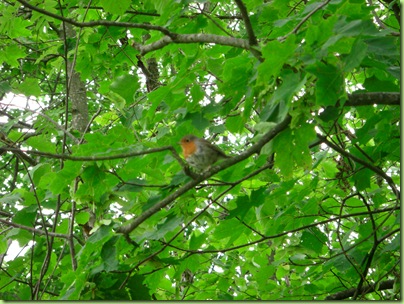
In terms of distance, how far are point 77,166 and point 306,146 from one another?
1134mm

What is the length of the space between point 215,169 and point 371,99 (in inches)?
30.0

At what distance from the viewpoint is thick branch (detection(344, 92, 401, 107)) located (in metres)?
2.53

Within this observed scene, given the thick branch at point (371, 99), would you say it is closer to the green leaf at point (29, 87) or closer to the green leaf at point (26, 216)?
the green leaf at point (26, 216)

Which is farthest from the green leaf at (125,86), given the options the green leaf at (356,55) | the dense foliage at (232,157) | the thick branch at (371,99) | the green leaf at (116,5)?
the green leaf at (356,55)

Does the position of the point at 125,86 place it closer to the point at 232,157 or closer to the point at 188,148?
the point at 188,148

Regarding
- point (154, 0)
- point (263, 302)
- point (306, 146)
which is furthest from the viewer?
point (263, 302)

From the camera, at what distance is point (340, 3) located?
2.74 m

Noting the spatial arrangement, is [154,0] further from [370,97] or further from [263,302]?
[263,302]

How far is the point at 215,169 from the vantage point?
2.63 meters

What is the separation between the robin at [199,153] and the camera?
375 cm

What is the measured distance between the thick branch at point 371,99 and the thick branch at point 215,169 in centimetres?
31

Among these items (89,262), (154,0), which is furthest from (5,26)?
(89,262)

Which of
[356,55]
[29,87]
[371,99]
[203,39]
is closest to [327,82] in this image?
[356,55]

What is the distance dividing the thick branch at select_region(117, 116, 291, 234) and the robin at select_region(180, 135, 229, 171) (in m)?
0.92
